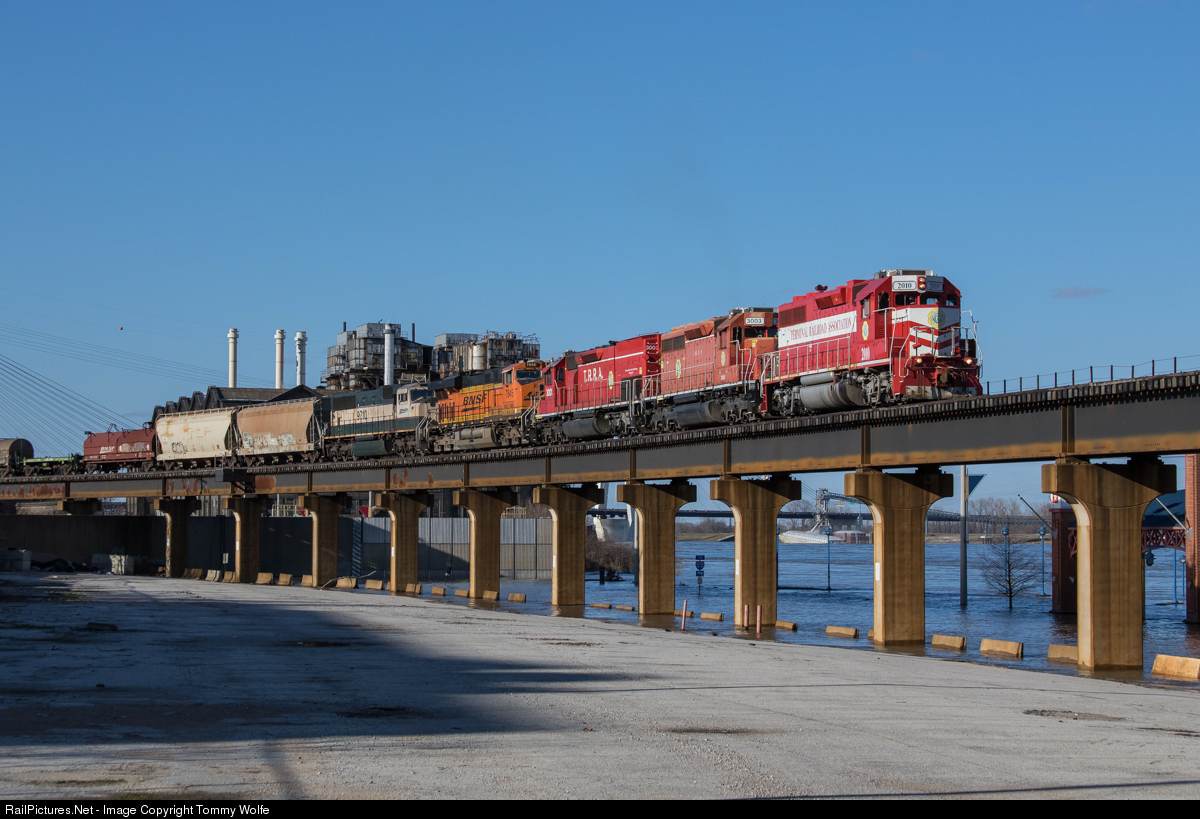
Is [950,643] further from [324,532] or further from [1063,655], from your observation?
[324,532]

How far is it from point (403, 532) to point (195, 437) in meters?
25.9

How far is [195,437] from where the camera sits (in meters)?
76.8

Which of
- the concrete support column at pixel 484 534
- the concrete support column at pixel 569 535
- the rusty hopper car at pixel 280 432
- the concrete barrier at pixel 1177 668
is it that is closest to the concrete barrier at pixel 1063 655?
the concrete barrier at pixel 1177 668

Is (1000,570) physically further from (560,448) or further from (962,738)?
(962,738)

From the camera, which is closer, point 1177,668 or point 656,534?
point 1177,668

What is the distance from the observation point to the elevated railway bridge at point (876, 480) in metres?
24.7

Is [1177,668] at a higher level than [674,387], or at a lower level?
lower

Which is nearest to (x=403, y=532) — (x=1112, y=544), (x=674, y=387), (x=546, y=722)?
(x=674, y=387)

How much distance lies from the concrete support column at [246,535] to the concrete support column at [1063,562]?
45.4 metres

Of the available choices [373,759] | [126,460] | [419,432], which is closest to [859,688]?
[373,759]

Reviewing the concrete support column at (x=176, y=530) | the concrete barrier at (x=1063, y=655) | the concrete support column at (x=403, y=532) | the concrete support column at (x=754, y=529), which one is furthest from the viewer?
the concrete support column at (x=176, y=530)

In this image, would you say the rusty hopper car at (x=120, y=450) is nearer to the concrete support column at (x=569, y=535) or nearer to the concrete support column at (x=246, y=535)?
the concrete support column at (x=246, y=535)

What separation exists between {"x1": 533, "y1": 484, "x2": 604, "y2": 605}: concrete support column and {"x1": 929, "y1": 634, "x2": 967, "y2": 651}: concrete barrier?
17.8 meters

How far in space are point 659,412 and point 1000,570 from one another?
41.7m
